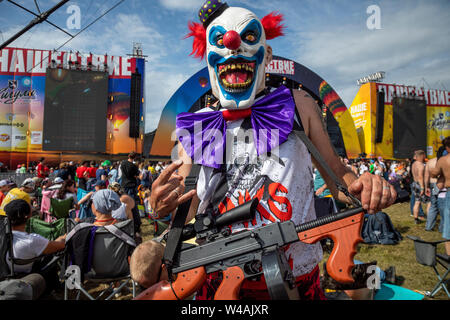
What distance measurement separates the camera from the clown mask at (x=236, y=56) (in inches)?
51.4

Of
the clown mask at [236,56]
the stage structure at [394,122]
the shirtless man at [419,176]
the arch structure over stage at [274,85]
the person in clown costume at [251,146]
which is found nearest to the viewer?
the person in clown costume at [251,146]

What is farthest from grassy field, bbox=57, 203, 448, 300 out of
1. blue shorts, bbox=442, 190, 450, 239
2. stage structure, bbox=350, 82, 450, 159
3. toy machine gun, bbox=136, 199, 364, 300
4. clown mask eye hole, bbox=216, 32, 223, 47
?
stage structure, bbox=350, 82, 450, 159

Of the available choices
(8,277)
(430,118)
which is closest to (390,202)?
(8,277)

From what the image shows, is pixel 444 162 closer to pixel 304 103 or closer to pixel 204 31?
pixel 304 103

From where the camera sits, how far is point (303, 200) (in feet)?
4.02

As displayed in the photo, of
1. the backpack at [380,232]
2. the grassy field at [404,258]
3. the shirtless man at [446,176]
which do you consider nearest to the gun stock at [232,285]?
the grassy field at [404,258]

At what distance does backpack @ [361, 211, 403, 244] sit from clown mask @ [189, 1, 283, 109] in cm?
511

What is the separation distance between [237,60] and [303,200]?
2.41 ft

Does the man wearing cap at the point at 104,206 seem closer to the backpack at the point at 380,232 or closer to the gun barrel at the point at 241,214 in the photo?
the gun barrel at the point at 241,214

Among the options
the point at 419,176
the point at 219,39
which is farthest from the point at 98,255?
the point at 419,176

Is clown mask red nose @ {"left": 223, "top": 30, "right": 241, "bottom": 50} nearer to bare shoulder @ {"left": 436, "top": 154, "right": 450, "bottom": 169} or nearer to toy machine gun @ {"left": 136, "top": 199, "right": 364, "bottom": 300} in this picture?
toy machine gun @ {"left": 136, "top": 199, "right": 364, "bottom": 300}

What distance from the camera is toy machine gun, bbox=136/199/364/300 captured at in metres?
0.97

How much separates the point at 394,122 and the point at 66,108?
76.1 ft

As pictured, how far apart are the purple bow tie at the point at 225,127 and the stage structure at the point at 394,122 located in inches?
859
